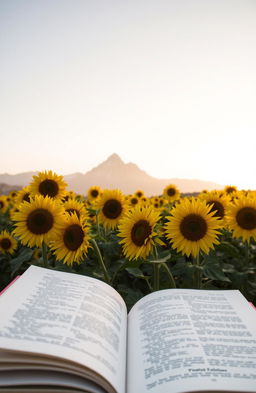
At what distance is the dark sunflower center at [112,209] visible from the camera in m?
4.24

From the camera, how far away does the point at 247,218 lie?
3.41 m

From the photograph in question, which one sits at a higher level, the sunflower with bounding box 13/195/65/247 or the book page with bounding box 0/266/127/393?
the sunflower with bounding box 13/195/65/247

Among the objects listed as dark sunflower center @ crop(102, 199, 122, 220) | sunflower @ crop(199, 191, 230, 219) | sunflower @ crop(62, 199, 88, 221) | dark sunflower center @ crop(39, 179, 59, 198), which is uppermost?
dark sunflower center @ crop(39, 179, 59, 198)

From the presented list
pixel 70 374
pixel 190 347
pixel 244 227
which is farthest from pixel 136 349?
pixel 244 227

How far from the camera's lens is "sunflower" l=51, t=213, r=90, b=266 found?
9.00 feet

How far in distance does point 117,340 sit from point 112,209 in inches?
102

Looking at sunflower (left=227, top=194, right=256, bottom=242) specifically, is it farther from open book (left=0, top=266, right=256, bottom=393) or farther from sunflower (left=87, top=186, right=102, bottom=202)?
sunflower (left=87, top=186, right=102, bottom=202)

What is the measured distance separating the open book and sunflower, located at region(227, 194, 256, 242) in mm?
1370

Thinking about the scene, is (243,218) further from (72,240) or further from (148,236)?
(72,240)

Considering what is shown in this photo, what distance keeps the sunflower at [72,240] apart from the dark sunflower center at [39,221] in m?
0.12

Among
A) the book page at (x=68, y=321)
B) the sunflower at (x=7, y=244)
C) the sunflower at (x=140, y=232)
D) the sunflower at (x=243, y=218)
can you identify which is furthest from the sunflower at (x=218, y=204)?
the sunflower at (x=7, y=244)

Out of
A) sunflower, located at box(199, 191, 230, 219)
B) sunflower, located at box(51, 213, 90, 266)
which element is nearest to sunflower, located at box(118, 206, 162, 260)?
sunflower, located at box(51, 213, 90, 266)

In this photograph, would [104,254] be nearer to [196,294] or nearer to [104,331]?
[196,294]

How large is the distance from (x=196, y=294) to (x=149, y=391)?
838 mm
